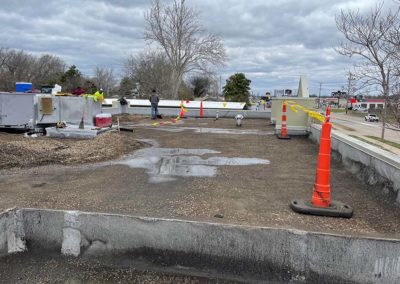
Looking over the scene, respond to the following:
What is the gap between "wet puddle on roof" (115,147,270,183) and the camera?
706cm

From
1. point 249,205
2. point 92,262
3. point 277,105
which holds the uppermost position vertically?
point 277,105

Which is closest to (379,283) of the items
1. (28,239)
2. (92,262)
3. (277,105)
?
(92,262)

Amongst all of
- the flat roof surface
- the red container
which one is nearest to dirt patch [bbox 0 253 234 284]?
the flat roof surface

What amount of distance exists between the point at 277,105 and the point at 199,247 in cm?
1057

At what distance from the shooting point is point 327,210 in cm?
467

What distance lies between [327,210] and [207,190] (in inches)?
73.4

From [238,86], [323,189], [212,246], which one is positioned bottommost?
[212,246]

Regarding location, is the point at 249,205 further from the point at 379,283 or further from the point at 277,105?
the point at 277,105

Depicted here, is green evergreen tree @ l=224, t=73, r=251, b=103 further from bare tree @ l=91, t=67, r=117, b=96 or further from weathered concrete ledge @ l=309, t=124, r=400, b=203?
weathered concrete ledge @ l=309, t=124, r=400, b=203

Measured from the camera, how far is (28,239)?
439 cm

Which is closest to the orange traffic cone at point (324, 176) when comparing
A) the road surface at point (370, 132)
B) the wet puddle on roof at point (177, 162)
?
the wet puddle on roof at point (177, 162)

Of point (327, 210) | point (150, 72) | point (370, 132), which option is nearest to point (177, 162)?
→ point (327, 210)

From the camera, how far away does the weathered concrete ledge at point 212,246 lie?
382 centimetres

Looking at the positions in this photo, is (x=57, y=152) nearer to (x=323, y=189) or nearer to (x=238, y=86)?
(x=323, y=189)
